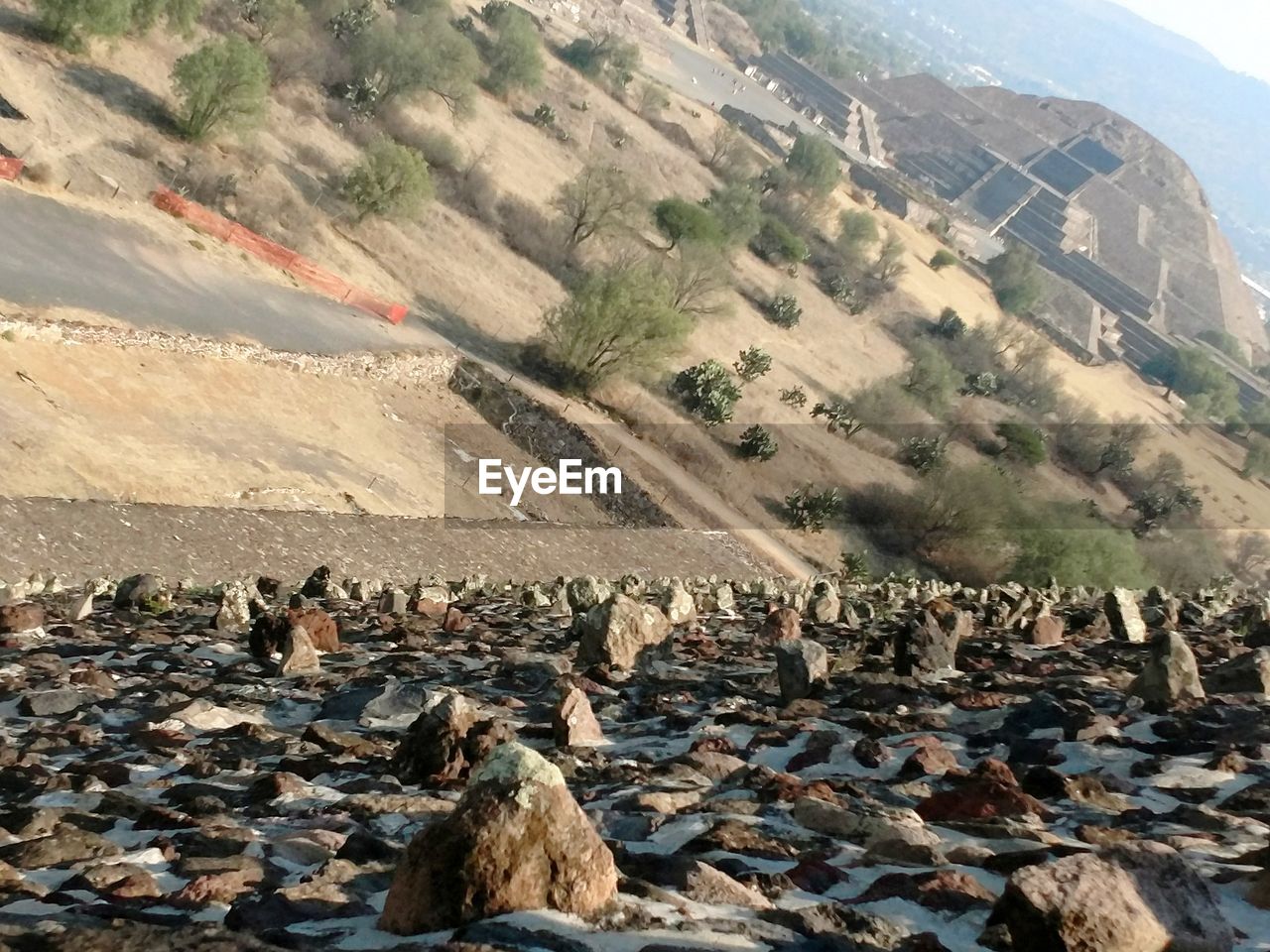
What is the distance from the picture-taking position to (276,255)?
100.0 feet

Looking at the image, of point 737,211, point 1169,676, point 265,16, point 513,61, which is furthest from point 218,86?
point 1169,676

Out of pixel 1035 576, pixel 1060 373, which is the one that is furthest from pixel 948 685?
pixel 1060 373

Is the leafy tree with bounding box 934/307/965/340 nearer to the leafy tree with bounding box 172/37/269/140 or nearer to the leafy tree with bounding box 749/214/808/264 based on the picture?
the leafy tree with bounding box 749/214/808/264

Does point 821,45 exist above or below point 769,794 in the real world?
above

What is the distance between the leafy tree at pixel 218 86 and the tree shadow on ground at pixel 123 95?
20.5 inches

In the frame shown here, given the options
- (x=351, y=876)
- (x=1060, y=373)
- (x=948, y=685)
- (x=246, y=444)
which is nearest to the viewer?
(x=351, y=876)

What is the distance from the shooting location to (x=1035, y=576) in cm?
3108

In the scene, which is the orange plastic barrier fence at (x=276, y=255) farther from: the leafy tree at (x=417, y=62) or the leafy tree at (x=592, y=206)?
the leafy tree at (x=417, y=62)

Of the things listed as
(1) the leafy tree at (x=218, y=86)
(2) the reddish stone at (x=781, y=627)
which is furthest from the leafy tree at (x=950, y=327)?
(2) the reddish stone at (x=781, y=627)

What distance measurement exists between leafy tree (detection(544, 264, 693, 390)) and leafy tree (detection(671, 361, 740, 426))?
224 centimetres

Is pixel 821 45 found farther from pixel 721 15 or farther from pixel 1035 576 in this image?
pixel 1035 576

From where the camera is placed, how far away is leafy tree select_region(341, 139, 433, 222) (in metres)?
36.5

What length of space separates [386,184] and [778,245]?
27882 millimetres

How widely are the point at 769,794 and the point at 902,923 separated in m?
1.26
